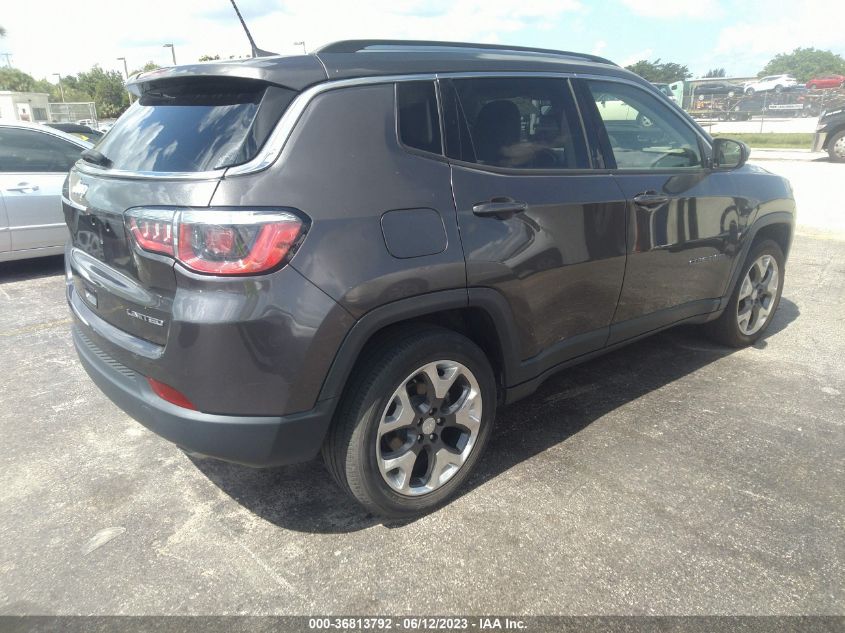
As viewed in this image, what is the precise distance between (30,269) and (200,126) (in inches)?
231

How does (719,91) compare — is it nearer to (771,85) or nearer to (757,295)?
(771,85)

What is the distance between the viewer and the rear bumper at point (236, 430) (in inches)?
88.3

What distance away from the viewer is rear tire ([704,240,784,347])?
4277mm

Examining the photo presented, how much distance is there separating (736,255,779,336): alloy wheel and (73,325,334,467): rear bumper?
3.23 m

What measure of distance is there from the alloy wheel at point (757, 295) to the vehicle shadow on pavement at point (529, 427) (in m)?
0.20

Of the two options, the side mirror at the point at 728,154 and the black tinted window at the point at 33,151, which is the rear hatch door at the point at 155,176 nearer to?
the side mirror at the point at 728,154

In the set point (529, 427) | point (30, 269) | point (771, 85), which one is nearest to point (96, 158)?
point (529, 427)

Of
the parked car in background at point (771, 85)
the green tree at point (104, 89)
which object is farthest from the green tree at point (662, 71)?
the green tree at point (104, 89)

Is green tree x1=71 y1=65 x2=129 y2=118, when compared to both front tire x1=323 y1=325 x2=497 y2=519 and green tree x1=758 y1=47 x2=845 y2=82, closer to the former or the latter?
front tire x1=323 y1=325 x2=497 y2=519

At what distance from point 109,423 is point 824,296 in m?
5.81

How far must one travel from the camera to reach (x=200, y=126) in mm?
2359

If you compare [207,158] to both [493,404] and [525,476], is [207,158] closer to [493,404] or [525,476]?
[493,404]

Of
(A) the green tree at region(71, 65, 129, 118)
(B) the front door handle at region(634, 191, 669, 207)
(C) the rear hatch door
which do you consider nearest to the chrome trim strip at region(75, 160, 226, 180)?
(C) the rear hatch door

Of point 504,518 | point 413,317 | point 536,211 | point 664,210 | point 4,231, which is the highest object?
point 536,211
